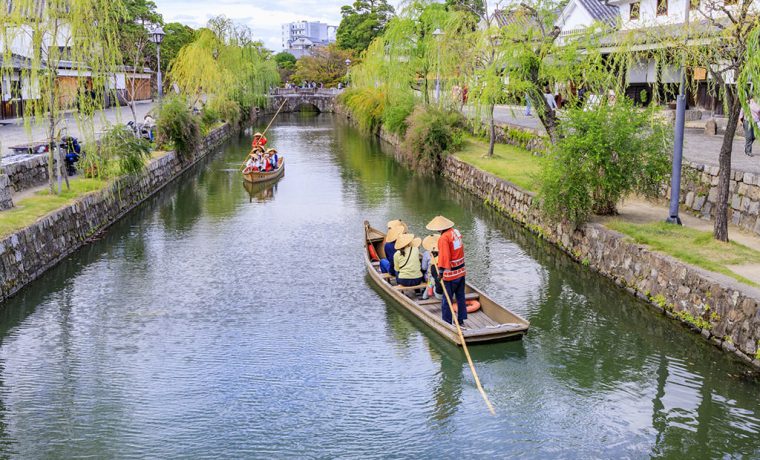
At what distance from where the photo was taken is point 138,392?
9.91m

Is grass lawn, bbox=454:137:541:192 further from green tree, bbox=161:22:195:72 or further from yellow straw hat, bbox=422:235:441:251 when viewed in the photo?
green tree, bbox=161:22:195:72

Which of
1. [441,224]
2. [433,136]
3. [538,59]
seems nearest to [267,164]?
[433,136]

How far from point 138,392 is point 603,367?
650 centimetres

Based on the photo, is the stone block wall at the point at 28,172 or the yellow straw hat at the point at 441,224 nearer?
the yellow straw hat at the point at 441,224

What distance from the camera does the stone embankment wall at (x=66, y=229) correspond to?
13.7m

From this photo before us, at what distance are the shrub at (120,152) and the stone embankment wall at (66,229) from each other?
0.39 meters

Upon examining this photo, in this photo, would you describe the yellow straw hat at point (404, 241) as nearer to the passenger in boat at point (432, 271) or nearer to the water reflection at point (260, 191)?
the passenger in boat at point (432, 271)

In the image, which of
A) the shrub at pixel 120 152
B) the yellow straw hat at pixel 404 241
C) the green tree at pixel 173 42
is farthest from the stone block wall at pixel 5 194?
the green tree at pixel 173 42

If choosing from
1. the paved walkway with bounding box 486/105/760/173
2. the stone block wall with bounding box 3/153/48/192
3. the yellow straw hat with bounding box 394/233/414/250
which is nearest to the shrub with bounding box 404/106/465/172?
the paved walkway with bounding box 486/105/760/173

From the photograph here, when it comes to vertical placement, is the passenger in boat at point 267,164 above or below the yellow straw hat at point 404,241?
above

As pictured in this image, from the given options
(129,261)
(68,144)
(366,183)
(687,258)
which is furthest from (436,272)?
(366,183)

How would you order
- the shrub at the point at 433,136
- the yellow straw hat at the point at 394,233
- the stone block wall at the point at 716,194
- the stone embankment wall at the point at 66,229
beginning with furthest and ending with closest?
the shrub at the point at 433,136, the stone block wall at the point at 716,194, the yellow straw hat at the point at 394,233, the stone embankment wall at the point at 66,229

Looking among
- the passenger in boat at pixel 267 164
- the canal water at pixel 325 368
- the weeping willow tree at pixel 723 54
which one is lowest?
the canal water at pixel 325 368

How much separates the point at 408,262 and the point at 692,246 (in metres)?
4.93
